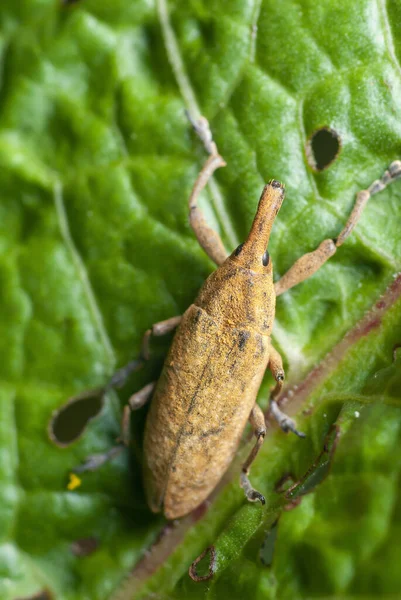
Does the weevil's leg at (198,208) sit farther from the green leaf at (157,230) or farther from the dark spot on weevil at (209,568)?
the dark spot on weevil at (209,568)

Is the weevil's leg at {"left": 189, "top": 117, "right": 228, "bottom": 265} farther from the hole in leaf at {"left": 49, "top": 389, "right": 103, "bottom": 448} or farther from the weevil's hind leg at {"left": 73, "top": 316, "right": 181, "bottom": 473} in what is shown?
the hole in leaf at {"left": 49, "top": 389, "right": 103, "bottom": 448}

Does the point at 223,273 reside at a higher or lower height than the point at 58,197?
lower

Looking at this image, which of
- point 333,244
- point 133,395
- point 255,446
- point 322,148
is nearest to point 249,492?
point 255,446

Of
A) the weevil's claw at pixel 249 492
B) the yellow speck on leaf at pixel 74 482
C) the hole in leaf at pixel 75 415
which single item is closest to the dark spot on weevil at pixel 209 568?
the weevil's claw at pixel 249 492

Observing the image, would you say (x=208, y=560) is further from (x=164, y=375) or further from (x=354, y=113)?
(x=354, y=113)

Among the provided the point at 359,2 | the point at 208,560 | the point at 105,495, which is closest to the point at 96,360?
the point at 105,495

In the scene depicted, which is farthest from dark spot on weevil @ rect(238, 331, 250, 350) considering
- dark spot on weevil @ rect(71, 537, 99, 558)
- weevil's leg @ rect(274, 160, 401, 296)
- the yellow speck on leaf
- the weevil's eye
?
dark spot on weevil @ rect(71, 537, 99, 558)
